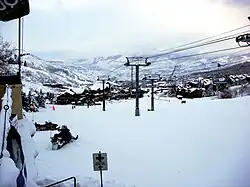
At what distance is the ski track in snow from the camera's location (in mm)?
3268

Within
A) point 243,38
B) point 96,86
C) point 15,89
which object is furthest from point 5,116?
point 243,38

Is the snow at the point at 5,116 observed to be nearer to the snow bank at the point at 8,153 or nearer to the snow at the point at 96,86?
the snow bank at the point at 8,153

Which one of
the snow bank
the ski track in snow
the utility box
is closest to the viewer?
the snow bank

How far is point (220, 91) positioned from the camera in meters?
3.45

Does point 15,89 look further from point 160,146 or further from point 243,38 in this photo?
point 243,38

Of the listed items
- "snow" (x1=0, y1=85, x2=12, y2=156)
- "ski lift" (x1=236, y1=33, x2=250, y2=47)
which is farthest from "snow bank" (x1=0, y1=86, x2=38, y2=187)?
"ski lift" (x1=236, y1=33, x2=250, y2=47)

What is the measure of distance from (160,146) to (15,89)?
156 cm

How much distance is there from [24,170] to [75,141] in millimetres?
1682

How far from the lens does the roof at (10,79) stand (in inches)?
118

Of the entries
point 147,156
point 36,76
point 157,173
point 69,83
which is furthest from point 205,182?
point 36,76

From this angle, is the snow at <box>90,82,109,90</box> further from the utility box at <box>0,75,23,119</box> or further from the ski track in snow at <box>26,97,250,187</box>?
the utility box at <box>0,75,23,119</box>

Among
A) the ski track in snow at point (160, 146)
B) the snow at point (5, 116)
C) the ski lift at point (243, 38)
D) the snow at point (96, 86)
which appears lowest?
the ski track in snow at point (160, 146)

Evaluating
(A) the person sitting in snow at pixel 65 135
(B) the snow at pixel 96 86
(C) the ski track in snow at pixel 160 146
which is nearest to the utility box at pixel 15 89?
(C) the ski track in snow at pixel 160 146

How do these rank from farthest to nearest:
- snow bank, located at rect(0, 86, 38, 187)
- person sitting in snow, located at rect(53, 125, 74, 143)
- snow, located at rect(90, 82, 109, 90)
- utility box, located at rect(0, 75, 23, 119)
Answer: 1. person sitting in snow, located at rect(53, 125, 74, 143)
2. snow, located at rect(90, 82, 109, 90)
3. utility box, located at rect(0, 75, 23, 119)
4. snow bank, located at rect(0, 86, 38, 187)
